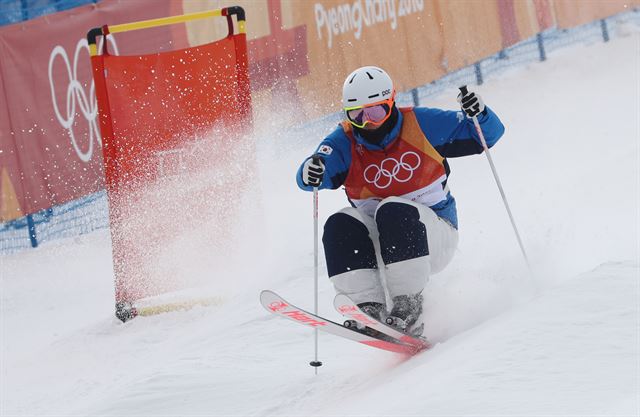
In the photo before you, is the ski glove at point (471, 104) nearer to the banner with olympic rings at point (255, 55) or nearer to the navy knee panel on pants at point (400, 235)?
the navy knee panel on pants at point (400, 235)

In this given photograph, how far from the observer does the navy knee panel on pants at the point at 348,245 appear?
4.86 meters

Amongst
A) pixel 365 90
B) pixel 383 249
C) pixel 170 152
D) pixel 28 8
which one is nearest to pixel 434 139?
pixel 365 90

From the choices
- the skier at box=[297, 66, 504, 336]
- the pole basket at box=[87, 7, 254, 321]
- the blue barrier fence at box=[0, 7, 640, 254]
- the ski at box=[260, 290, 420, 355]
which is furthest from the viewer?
the blue barrier fence at box=[0, 7, 640, 254]

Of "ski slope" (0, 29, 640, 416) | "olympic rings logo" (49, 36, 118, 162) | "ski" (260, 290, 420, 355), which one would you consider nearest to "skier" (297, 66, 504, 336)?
"ski" (260, 290, 420, 355)

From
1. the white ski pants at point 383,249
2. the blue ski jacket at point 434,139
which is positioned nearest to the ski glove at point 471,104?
the blue ski jacket at point 434,139

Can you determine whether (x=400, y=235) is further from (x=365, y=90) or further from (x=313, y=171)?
(x=365, y=90)

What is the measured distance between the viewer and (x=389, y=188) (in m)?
5.18

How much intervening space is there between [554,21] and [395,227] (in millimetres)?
10339

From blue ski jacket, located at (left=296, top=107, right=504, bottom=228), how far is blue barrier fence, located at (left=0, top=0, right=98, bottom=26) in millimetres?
4856

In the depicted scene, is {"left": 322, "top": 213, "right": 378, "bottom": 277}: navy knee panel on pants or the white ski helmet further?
the white ski helmet

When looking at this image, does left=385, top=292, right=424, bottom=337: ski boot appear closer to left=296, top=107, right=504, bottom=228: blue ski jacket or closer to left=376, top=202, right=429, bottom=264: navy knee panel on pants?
left=376, top=202, right=429, bottom=264: navy knee panel on pants

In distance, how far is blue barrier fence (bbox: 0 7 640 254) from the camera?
30.1ft

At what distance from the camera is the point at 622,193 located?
732 cm

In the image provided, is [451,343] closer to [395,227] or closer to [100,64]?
[395,227]
